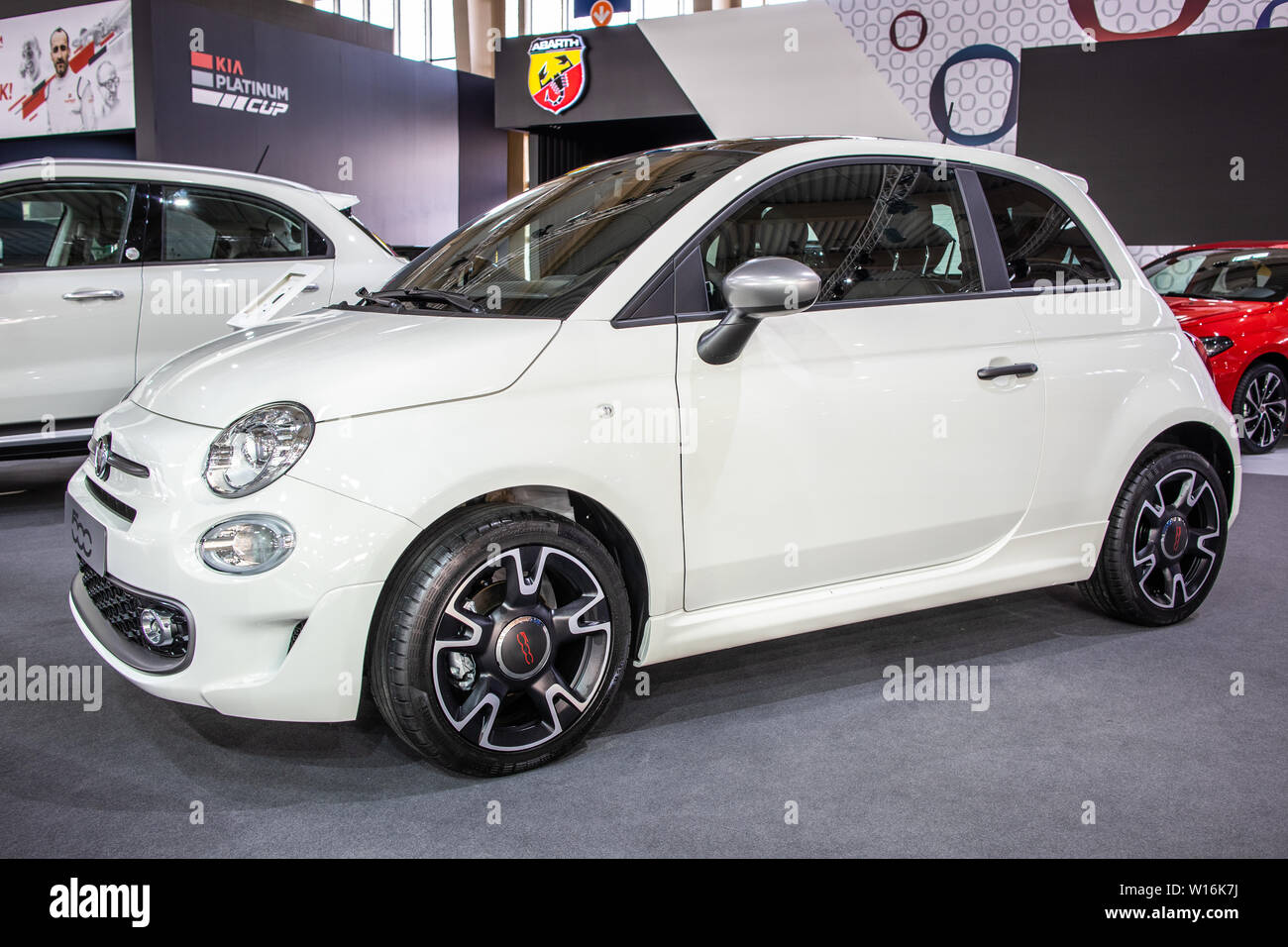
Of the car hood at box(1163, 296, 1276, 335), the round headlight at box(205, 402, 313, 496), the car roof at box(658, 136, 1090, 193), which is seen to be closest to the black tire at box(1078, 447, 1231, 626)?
the car roof at box(658, 136, 1090, 193)

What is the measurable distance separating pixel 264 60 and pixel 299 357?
978 cm

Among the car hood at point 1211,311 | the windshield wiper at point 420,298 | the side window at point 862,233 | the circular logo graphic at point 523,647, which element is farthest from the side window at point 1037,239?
the car hood at point 1211,311

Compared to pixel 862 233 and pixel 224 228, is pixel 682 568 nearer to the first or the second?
pixel 862 233

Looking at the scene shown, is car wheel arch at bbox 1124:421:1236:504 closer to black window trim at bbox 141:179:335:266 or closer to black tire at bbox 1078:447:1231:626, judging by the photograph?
black tire at bbox 1078:447:1231:626

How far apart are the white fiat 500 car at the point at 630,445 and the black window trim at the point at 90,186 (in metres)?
2.34

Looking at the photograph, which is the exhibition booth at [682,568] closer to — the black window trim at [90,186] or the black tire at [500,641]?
the black tire at [500,641]

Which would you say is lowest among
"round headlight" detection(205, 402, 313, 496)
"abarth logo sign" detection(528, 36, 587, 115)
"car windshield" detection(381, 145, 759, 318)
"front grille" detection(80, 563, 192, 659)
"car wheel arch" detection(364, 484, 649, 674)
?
"front grille" detection(80, 563, 192, 659)

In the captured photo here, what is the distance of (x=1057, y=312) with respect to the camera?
300 cm

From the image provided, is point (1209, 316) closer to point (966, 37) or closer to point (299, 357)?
point (966, 37)

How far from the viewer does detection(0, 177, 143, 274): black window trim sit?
4.51 meters

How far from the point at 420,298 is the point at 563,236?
0.40 metres

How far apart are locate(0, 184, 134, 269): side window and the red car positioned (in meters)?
6.21
